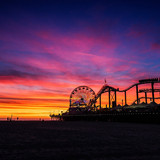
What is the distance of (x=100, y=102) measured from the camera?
15212 cm

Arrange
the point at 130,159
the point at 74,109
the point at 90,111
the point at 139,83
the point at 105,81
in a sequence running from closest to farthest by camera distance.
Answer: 1. the point at 130,159
2. the point at 139,83
3. the point at 105,81
4. the point at 90,111
5. the point at 74,109

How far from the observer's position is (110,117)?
409ft

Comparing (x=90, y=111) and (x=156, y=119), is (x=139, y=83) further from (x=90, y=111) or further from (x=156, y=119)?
(x=90, y=111)

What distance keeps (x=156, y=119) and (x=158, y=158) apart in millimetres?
77533

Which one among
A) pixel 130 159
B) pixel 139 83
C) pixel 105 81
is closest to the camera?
pixel 130 159

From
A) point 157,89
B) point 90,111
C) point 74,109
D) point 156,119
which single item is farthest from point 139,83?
point 74,109

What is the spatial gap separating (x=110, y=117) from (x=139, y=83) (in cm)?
2811

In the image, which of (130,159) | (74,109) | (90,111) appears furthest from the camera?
(74,109)

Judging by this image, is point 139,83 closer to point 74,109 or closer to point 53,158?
point 74,109

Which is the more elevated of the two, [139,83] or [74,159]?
[139,83]

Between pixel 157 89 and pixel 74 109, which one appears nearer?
pixel 157 89

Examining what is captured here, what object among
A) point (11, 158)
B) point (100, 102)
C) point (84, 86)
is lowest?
point (11, 158)

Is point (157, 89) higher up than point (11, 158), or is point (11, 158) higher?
point (157, 89)

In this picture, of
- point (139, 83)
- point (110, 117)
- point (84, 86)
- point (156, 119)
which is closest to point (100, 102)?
point (84, 86)
